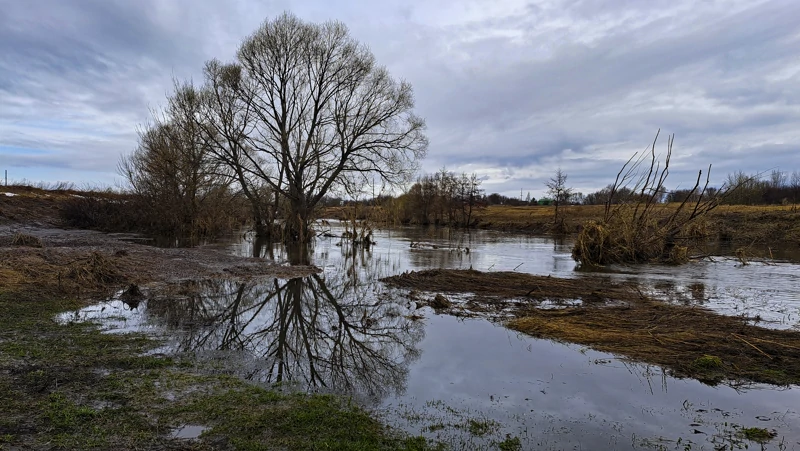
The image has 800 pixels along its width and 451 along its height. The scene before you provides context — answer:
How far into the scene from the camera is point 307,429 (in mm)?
4043

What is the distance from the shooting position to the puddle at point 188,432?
3.82 meters

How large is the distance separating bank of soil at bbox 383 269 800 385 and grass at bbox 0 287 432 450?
453 cm

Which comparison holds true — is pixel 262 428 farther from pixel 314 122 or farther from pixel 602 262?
pixel 314 122

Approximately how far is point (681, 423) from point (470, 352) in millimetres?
2920

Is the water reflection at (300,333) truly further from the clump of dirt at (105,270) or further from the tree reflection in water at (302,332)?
the clump of dirt at (105,270)

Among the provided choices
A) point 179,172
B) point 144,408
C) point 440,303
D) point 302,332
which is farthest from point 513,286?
point 179,172

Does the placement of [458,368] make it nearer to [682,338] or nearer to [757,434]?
[757,434]

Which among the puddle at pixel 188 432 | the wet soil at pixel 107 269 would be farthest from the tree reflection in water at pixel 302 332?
the wet soil at pixel 107 269

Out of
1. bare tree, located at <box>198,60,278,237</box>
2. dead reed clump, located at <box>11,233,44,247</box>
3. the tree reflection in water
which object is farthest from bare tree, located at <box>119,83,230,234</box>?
the tree reflection in water

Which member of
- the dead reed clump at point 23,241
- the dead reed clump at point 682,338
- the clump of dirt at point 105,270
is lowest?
the dead reed clump at point 682,338

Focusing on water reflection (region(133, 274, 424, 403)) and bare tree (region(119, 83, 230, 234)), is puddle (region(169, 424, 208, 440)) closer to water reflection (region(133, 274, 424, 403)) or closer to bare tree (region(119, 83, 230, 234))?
water reflection (region(133, 274, 424, 403))

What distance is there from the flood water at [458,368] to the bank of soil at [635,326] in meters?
0.46

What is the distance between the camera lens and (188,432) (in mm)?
3918

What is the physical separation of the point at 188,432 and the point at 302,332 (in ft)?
13.3
